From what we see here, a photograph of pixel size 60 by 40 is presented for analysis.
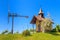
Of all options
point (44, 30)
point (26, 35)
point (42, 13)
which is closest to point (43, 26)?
point (44, 30)

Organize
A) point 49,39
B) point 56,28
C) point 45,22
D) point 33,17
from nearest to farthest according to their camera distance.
A: 1. point 49,39
2. point 45,22
3. point 56,28
4. point 33,17

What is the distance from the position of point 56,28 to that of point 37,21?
20.4 ft

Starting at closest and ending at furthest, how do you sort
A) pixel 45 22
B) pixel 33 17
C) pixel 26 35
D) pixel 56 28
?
pixel 26 35 → pixel 45 22 → pixel 56 28 → pixel 33 17

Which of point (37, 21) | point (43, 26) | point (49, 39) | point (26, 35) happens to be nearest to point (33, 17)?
point (37, 21)

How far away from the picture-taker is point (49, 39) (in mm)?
27688

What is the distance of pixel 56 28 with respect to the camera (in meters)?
43.1

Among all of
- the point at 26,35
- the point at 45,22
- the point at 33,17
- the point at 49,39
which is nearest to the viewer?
the point at 49,39

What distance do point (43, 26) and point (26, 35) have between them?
1014cm

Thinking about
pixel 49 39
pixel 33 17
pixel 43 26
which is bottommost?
pixel 49 39

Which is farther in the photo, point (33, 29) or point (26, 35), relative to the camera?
point (33, 29)

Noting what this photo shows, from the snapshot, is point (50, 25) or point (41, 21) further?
point (41, 21)

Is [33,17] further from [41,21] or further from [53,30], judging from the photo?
[53,30]

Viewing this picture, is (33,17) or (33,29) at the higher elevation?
(33,17)

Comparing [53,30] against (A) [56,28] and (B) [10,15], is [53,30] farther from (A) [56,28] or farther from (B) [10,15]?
(B) [10,15]
